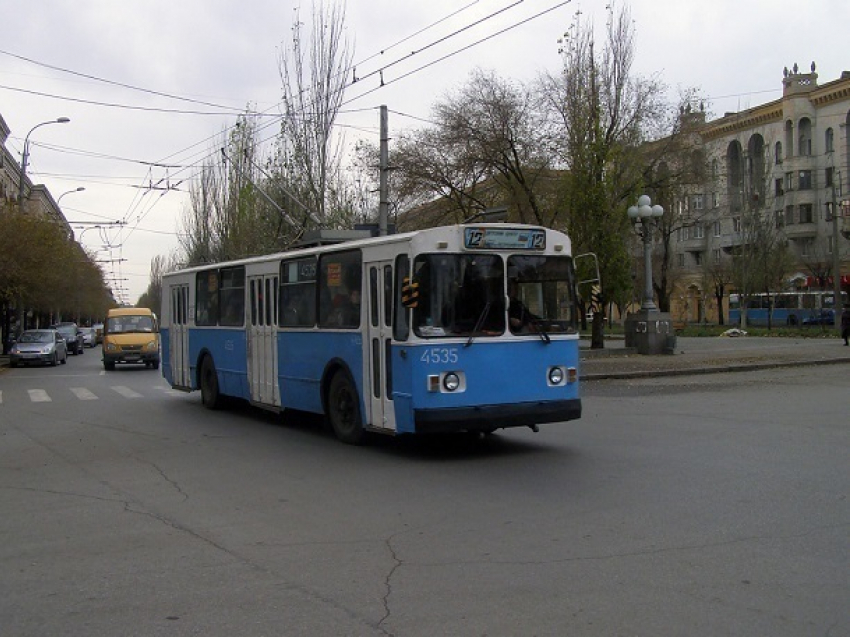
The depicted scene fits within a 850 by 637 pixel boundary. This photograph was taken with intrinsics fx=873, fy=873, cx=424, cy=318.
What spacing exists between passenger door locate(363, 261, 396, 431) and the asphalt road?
1.93ft

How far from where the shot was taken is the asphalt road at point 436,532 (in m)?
5.02

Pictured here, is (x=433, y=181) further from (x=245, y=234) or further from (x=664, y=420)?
(x=664, y=420)

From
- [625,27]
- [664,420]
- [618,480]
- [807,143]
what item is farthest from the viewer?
[807,143]

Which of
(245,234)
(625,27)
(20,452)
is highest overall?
(625,27)

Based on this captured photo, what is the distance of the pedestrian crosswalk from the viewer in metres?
20.5

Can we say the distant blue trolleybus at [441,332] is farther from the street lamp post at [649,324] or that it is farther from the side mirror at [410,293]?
the street lamp post at [649,324]

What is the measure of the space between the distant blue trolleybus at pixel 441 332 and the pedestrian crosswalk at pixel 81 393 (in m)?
9.67

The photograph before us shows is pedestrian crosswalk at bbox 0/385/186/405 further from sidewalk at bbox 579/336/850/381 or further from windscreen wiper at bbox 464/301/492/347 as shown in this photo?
windscreen wiper at bbox 464/301/492/347

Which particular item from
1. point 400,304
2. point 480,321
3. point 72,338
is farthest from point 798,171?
point 400,304

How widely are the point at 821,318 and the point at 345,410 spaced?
51.8 metres

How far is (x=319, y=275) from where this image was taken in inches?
490

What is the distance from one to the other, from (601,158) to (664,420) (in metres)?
16.7

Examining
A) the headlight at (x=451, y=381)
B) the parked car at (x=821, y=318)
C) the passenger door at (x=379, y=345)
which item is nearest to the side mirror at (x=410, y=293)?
the passenger door at (x=379, y=345)

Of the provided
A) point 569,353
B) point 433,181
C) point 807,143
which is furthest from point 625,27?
point 807,143
